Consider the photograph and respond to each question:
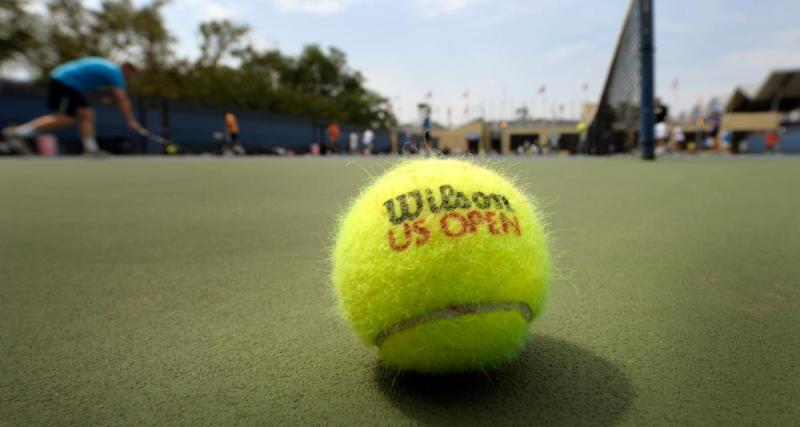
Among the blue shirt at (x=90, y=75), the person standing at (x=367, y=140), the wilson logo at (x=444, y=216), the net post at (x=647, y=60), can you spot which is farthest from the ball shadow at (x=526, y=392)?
the person standing at (x=367, y=140)

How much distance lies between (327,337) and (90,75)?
9.66 m

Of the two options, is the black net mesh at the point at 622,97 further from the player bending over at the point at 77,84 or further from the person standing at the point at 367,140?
the person standing at the point at 367,140

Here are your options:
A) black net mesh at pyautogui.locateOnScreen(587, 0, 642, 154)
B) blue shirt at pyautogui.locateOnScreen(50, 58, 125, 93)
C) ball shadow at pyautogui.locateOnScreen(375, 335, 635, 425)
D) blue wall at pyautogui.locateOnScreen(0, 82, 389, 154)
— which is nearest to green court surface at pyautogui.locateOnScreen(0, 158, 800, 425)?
ball shadow at pyautogui.locateOnScreen(375, 335, 635, 425)

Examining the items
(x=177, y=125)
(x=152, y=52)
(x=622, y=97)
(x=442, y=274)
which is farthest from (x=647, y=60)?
(x=152, y=52)

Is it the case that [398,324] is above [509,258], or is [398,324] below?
below

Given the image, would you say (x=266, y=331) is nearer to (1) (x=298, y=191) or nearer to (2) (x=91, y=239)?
(2) (x=91, y=239)

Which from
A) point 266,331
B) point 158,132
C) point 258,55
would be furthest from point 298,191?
point 258,55

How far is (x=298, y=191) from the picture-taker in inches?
215

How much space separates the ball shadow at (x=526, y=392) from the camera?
3.32ft

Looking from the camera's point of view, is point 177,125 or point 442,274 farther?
point 177,125

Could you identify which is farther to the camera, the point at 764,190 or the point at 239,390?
the point at 764,190

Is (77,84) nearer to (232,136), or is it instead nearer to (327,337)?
(327,337)

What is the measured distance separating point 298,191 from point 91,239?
2.68m

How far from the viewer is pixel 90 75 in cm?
909
